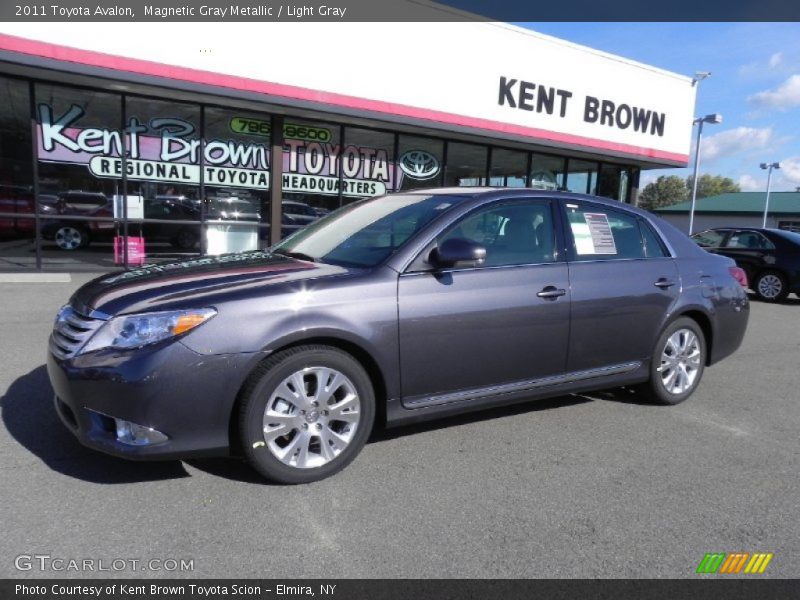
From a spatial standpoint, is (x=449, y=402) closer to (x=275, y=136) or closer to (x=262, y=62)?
(x=262, y=62)

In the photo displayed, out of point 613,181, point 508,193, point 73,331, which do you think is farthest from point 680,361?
point 613,181

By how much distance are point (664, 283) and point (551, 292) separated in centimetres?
120

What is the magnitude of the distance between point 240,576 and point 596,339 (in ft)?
9.18

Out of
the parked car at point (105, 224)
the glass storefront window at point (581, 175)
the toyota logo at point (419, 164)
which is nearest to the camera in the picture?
the parked car at point (105, 224)

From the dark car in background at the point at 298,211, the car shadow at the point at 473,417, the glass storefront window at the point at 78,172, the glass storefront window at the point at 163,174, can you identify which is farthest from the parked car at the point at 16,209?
the car shadow at the point at 473,417

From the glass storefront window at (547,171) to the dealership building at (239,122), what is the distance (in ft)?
3.39

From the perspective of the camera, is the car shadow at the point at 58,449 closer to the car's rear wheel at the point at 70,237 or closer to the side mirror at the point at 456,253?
the side mirror at the point at 456,253

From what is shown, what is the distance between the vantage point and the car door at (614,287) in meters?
4.07

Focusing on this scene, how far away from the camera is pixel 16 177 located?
10672 mm

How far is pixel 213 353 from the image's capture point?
→ 2.85 m

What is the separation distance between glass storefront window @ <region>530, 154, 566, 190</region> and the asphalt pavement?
12602 millimetres

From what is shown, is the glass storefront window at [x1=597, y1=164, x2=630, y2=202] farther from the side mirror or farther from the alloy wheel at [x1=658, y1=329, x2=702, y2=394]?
the side mirror

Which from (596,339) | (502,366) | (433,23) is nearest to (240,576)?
(502,366)

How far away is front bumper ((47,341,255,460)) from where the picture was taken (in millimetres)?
2777
